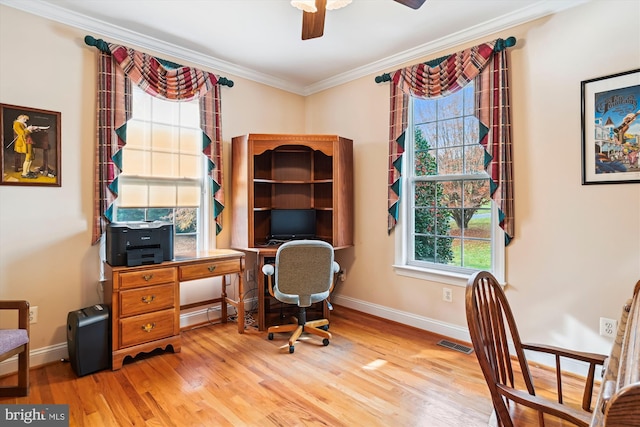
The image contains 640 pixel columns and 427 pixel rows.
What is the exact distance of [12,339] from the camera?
2.02m

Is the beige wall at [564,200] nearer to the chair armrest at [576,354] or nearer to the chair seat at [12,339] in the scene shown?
the chair armrest at [576,354]

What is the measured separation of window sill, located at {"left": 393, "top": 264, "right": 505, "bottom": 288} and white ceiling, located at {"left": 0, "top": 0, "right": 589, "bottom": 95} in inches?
79.7

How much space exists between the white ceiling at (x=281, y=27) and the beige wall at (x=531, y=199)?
137mm

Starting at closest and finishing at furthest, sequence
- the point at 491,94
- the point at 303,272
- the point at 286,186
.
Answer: the point at 491,94, the point at 303,272, the point at 286,186

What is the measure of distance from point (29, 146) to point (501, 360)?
323 cm

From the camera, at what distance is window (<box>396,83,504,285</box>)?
9.76 feet

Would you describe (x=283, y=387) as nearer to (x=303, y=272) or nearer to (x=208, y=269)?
(x=303, y=272)

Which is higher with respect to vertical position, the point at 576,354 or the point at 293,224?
the point at 293,224

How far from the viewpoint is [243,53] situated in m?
3.37

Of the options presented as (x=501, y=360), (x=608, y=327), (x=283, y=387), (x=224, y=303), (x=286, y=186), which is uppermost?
(x=286, y=186)

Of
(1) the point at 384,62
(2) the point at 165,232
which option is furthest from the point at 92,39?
(1) the point at 384,62

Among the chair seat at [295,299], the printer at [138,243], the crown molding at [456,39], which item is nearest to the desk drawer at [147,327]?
the printer at [138,243]

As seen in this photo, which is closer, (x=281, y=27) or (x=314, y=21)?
(x=314, y=21)

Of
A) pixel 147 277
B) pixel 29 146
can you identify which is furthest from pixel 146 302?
pixel 29 146
